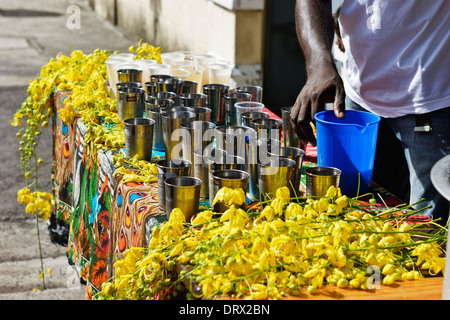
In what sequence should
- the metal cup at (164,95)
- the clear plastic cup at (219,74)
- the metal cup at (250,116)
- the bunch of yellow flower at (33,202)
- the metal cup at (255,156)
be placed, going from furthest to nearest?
the bunch of yellow flower at (33,202), the clear plastic cup at (219,74), the metal cup at (164,95), the metal cup at (250,116), the metal cup at (255,156)

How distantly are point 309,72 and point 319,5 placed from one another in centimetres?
38

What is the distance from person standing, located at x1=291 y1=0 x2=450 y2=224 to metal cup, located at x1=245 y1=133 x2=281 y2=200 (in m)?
0.22

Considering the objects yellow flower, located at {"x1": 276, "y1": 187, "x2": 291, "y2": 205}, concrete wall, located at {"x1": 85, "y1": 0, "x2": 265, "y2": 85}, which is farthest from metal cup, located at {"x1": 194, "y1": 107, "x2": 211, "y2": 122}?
concrete wall, located at {"x1": 85, "y1": 0, "x2": 265, "y2": 85}

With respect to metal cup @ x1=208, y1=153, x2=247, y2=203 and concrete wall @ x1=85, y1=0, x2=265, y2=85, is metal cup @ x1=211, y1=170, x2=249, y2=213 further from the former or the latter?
concrete wall @ x1=85, y1=0, x2=265, y2=85

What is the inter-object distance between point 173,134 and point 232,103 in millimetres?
534

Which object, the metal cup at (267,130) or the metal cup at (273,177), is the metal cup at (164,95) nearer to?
the metal cup at (267,130)

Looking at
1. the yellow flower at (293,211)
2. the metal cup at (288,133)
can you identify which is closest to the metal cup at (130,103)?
the metal cup at (288,133)

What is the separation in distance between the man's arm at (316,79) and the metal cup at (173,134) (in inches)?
16.0

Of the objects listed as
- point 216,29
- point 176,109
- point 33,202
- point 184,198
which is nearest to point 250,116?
point 176,109

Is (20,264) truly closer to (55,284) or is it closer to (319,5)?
(55,284)

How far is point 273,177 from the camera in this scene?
75.0 inches

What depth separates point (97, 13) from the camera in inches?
601

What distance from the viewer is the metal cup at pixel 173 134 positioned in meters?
2.30

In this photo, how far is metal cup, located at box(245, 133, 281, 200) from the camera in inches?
79.7
